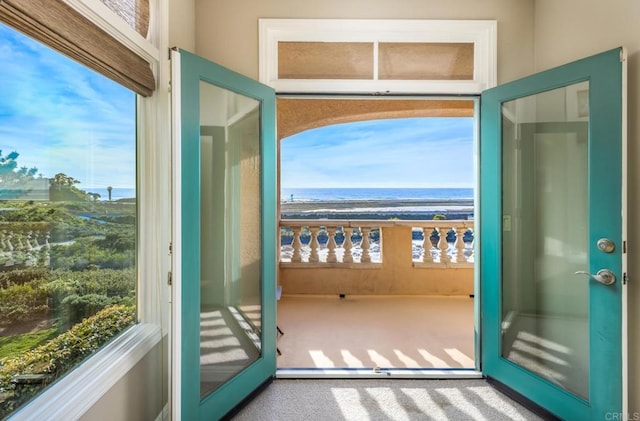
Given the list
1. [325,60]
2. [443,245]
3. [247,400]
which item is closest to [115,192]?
[247,400]

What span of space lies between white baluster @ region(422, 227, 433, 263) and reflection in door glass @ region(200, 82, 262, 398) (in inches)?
118

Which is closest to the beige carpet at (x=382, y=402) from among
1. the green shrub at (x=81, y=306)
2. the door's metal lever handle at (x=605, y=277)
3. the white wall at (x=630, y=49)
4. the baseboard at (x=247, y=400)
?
the baseboard at (x=247, y=400)

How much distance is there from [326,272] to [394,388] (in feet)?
7.81

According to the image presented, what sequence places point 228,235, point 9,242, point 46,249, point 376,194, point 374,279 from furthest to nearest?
point 376,194
point 374,279
point 228,235
point 46,249
point 9,242

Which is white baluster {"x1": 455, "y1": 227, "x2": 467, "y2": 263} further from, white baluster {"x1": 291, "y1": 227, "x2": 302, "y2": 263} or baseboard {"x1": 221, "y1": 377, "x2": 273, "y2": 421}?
baseboard {"x1": 221, "y1": 377, "x2": 273, "y2": 421}

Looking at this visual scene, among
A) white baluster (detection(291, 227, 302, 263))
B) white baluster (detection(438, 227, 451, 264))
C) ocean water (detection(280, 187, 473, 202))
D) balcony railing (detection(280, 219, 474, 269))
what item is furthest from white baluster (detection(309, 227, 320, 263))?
ocean water (detection(280, 187, 473, 202))

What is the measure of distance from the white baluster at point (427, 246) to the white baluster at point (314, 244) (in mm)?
1446

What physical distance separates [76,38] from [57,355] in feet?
3.85

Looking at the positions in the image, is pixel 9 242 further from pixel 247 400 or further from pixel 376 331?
pixel 376 331

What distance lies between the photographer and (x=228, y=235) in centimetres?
214

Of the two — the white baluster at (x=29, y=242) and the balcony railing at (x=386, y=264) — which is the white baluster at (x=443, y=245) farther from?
the white baluster at (x=29, y=242)

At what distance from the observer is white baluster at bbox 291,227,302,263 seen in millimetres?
4680

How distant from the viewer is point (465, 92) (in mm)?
2453

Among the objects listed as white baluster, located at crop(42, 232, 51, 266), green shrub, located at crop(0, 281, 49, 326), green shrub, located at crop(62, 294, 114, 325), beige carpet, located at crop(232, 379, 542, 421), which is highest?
white baluster, located at crop(42, 232, 51, 266)
